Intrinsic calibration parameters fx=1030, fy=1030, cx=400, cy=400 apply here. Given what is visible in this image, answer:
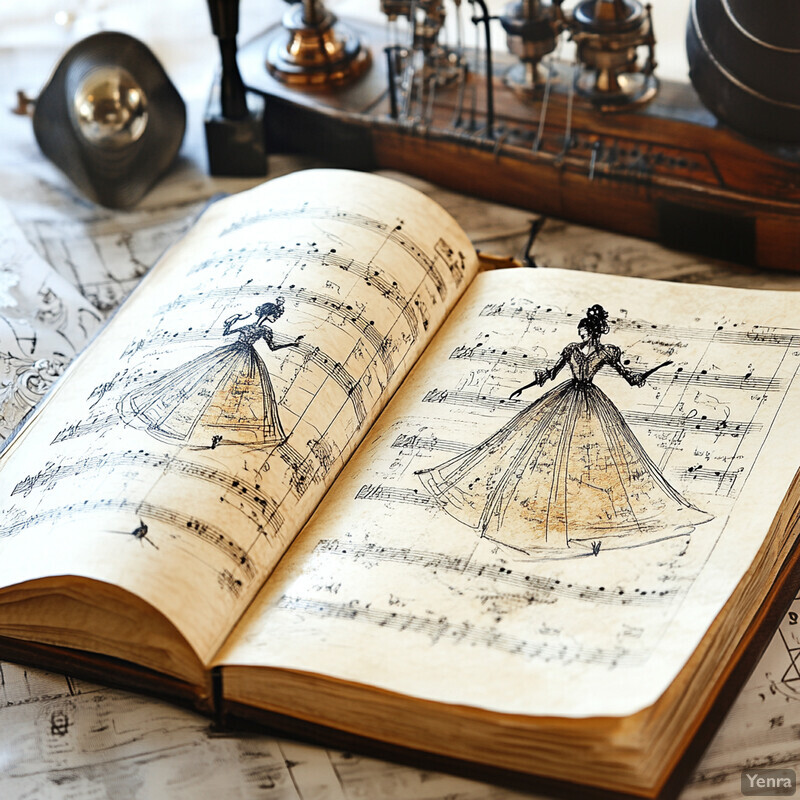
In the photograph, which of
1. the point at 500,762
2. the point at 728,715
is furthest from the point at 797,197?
the point at 500,762

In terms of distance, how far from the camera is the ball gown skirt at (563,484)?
30.0 inches

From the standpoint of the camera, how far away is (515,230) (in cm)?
123

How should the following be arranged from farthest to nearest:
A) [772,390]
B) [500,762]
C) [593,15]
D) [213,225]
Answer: [593,15] < [213,225] < [772,390] < [500,762]

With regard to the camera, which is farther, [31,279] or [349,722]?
[31,279]

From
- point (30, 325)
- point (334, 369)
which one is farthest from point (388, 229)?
point (30, 325)

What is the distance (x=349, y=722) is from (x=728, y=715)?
0.89 ft

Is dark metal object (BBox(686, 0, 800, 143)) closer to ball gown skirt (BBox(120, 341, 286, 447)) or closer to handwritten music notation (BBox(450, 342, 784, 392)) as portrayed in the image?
handwritten music notation (BBox(450, 342, 784, 392))

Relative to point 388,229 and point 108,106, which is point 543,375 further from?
point 108,106

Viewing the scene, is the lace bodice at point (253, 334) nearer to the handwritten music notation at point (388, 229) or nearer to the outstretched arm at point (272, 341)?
the outstretched arm at point (272, 341)

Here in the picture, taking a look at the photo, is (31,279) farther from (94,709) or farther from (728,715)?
(728,715)

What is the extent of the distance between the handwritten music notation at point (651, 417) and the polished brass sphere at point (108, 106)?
622mm

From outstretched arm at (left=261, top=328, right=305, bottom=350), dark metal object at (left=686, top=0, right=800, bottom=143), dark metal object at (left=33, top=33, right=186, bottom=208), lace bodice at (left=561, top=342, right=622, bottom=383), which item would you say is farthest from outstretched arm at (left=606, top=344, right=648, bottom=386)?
dark metal object at (left=33, top=33, right=186, bottom=208)

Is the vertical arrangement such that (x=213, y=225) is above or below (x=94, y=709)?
above

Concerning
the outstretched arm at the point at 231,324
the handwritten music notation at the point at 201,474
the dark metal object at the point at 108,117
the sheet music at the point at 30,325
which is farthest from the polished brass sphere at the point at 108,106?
the handwritten music notation at the point at 201,474
